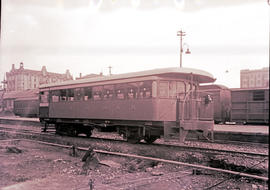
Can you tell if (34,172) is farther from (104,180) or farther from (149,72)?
(149,72)

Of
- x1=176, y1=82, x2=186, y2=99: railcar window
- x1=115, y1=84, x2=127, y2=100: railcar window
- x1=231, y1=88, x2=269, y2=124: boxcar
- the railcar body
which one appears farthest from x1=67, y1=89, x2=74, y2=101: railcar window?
x1=231, y1=88, x2=269, y2=124: boxcar

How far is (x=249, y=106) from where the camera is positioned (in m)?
13.2

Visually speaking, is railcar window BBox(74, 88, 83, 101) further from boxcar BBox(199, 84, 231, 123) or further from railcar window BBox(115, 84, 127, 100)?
boxcar BBox(199, 84, 231, 123)

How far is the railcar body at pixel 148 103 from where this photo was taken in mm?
6641

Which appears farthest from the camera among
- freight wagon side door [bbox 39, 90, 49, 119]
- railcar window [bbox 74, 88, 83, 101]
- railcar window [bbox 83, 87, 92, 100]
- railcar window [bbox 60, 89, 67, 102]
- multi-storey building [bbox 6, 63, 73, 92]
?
freight wagon side door [bbox 39, 90, 49, 119]

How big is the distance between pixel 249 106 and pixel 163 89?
8103 millimetres

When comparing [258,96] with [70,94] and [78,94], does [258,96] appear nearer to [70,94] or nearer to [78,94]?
[78,94]

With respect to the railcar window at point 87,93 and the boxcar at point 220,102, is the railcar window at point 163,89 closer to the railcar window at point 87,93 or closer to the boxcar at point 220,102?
the railcar window at point 87,93

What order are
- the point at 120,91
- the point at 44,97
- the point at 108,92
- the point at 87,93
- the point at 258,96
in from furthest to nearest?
the point at 258,96
the point at 44,97
the point at 87,93
the point at 108,92
the point at 120,91

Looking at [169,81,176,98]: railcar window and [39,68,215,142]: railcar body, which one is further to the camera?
[169,81,176,98]: railcar window

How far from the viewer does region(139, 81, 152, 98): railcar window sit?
22.7 feet

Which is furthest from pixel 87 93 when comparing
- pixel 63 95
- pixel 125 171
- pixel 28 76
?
pixel 125 171

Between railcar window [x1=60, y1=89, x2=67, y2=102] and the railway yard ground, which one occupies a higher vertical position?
railcar window [x1=60, y1=89, x2=67, y2=102]

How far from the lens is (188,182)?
361 cm
